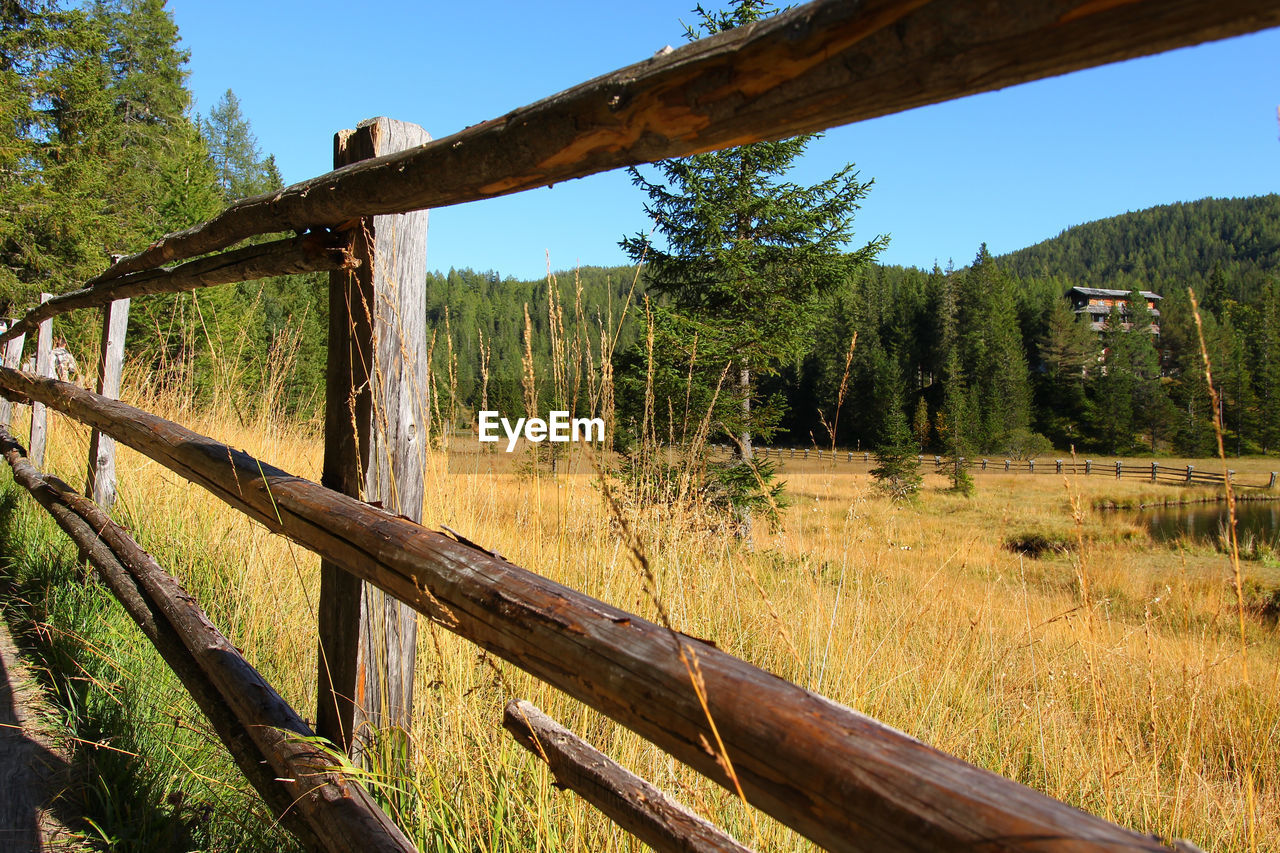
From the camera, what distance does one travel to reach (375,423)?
1621 mm

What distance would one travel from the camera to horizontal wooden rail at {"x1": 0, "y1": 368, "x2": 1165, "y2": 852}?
0.54 m

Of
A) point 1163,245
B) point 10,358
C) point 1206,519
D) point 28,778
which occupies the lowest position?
point 1206,519

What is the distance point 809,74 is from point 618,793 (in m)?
1.02

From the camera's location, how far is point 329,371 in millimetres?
1708

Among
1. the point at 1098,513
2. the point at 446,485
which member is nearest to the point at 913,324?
the point at 1098,513

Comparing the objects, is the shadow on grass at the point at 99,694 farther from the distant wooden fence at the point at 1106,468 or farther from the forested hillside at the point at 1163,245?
the forested hillside at the point at 1163,245

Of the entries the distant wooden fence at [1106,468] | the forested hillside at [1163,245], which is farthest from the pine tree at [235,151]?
the forested hillside at [1163,245]

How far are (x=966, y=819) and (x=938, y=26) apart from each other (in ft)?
1.99

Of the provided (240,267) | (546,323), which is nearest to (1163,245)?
(546,323)

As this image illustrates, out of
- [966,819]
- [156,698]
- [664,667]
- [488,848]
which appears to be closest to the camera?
[966,819]

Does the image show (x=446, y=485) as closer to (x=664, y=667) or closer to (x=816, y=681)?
(x=816, y=681)

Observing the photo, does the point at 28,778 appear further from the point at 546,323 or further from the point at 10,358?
the point at 10,358

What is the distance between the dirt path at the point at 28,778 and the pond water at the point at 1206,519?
2226 centimetres

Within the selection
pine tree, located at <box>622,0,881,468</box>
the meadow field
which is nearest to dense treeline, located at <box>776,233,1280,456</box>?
pine tree, located at <box>622,0,881,468</box>
